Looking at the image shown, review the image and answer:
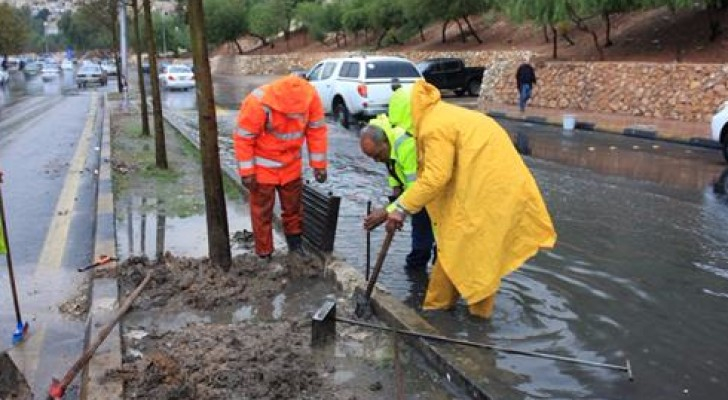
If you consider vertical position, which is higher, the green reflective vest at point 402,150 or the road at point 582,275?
the green reflective vest at point 402,150

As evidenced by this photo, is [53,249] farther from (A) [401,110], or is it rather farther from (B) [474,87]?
(B) [474,87]

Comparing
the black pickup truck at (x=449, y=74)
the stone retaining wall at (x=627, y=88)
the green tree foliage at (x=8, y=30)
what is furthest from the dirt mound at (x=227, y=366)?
the green tree foliage at (x=8, y=30)

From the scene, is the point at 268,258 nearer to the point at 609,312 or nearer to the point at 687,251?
the point at 609,312

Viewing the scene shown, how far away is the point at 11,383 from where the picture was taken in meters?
4.21

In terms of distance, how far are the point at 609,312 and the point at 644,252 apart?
192 centimetres

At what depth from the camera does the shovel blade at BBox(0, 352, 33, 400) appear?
4.17 meters

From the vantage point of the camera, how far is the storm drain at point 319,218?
660cm

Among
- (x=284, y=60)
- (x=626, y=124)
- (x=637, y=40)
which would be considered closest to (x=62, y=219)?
(x=626, y=124)

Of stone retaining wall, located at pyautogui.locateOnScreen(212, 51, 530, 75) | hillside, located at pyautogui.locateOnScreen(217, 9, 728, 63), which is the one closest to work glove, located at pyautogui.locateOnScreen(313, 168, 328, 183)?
hillside, located at pyautogui.locateOnScreen(217, 9, 728, 63)

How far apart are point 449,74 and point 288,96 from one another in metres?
26.8

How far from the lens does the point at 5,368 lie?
4.23 m

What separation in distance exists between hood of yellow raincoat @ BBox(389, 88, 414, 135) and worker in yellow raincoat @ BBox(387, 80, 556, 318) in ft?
0.96

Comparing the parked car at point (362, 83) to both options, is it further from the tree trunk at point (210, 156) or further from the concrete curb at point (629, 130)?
the tree trunk at point (210, 156)

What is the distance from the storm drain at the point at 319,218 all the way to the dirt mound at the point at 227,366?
157 cm
